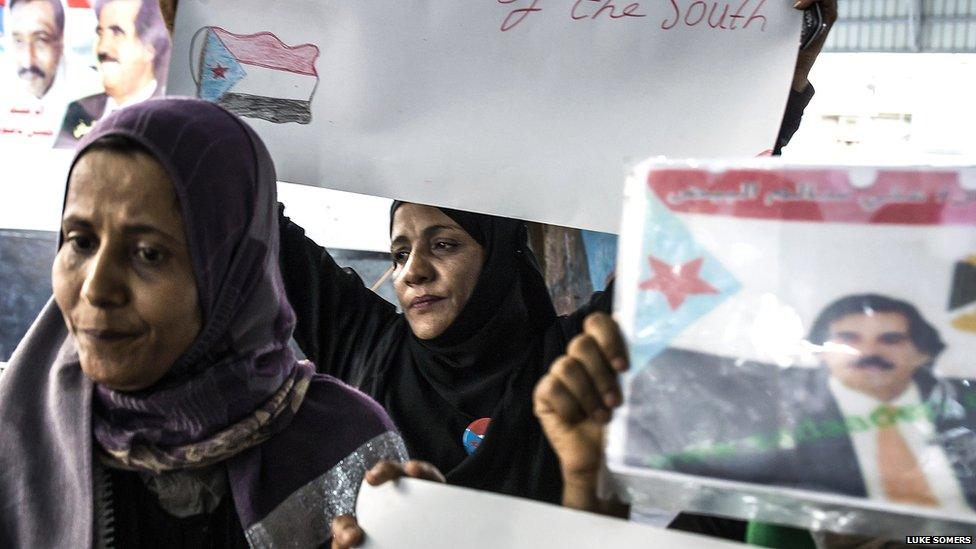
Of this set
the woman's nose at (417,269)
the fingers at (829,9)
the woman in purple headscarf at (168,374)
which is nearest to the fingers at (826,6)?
the fingers at (829,9)

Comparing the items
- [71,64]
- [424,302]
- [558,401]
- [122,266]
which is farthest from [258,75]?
[71,64]

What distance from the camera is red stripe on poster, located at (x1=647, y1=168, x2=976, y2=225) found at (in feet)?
2.37

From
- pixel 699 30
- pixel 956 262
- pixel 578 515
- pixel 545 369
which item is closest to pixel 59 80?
pixel 545 369

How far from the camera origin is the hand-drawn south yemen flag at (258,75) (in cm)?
162

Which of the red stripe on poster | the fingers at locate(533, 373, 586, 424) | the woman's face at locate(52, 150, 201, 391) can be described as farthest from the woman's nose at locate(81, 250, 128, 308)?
the red stripe on poster

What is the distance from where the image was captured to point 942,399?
2.35ft

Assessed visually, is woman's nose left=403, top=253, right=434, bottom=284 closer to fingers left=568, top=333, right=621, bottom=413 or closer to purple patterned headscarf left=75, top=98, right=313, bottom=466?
purple patterned headscarf left=75, top=98, right=313, bottom=466

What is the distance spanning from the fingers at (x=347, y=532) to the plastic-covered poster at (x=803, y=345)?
0.26m

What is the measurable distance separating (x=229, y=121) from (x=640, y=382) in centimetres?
69

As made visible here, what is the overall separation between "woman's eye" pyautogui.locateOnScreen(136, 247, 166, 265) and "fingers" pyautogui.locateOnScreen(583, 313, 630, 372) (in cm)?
55

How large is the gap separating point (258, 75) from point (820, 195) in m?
1.11

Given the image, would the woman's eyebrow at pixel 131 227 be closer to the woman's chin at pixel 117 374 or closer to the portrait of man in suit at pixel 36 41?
the woman's chin at pixel 117 374

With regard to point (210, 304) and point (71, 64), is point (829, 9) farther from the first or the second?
point (71, 64)

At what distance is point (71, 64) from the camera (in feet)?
8.64
